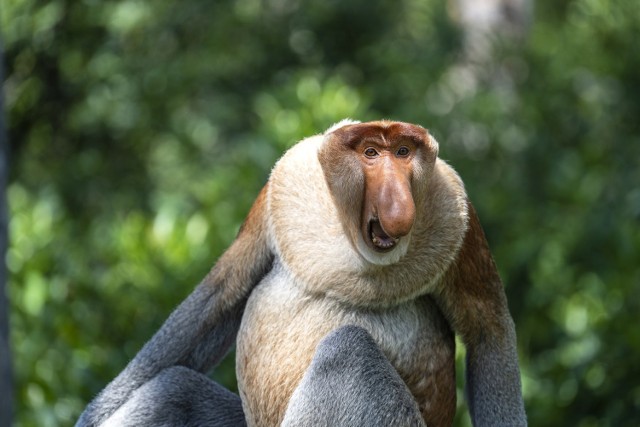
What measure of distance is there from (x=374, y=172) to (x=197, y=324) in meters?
0.80

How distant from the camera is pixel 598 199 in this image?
24.8ft

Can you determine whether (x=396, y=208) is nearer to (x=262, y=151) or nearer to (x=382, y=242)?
(x=382, y=242)

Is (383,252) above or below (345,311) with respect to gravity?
above

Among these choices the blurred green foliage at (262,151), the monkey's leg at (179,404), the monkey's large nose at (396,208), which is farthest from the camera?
the blurred green foliage at (262,151)

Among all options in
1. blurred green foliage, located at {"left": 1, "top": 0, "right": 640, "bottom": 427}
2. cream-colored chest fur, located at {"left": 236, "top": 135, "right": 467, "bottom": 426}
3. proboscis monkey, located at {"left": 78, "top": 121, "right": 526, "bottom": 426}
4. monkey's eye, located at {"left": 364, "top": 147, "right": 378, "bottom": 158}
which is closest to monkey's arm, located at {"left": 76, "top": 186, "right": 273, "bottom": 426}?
proboscis monkey, located at {"left": 78, "top": 121, "right": 526, "bottom": 426}

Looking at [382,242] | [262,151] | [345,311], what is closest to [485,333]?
[345,311]

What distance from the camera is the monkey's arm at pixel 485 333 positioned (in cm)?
273

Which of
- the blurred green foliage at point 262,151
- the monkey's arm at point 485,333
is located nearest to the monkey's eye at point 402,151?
the monkey's arm at point 485,333

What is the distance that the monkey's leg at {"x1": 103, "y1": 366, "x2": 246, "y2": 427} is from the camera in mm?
2812

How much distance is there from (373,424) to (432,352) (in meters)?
0.28

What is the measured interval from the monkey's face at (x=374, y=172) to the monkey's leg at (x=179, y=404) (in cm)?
65

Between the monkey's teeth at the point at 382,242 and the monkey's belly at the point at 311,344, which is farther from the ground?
the monkey's teeth at the point at 382,242

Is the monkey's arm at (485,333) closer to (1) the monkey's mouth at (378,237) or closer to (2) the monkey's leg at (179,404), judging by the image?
(1) the monkey's mouth at (378,237)

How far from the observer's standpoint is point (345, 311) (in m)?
2.66
